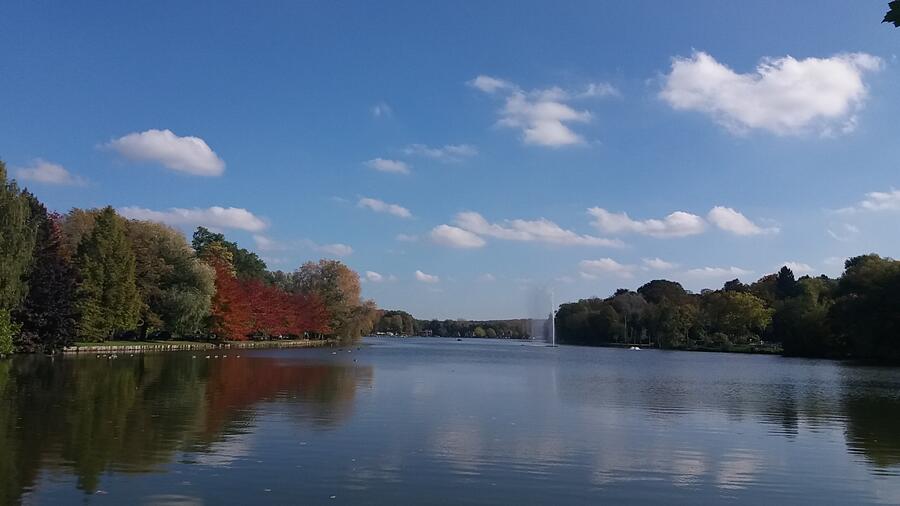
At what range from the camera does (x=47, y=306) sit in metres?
45.5

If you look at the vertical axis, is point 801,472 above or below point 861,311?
below

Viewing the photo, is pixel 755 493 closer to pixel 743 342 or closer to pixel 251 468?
pixel 251 468

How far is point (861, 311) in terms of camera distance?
7106 cm

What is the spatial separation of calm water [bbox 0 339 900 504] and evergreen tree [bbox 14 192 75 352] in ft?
65.0

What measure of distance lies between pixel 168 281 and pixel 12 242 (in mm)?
28095

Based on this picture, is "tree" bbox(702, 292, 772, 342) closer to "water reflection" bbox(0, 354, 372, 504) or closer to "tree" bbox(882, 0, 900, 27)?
"water reflection" bbox(0, 354, 372, 504)

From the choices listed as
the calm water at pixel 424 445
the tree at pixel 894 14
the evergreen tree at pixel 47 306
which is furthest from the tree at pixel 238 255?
the tree at pixel 894 14

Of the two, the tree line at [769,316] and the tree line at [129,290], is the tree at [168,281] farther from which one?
the tree line at [769,316]

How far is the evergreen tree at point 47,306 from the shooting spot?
1780 inches


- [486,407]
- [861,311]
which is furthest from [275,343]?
[486,407]

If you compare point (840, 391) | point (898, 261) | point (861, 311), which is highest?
point (898, 261)

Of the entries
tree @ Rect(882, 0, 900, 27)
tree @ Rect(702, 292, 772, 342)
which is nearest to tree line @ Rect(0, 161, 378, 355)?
tree @ Rect(882, 0, 900, 27)

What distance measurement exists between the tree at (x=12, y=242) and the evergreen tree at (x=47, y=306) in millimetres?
3502

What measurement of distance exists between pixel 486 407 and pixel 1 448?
13.4m
